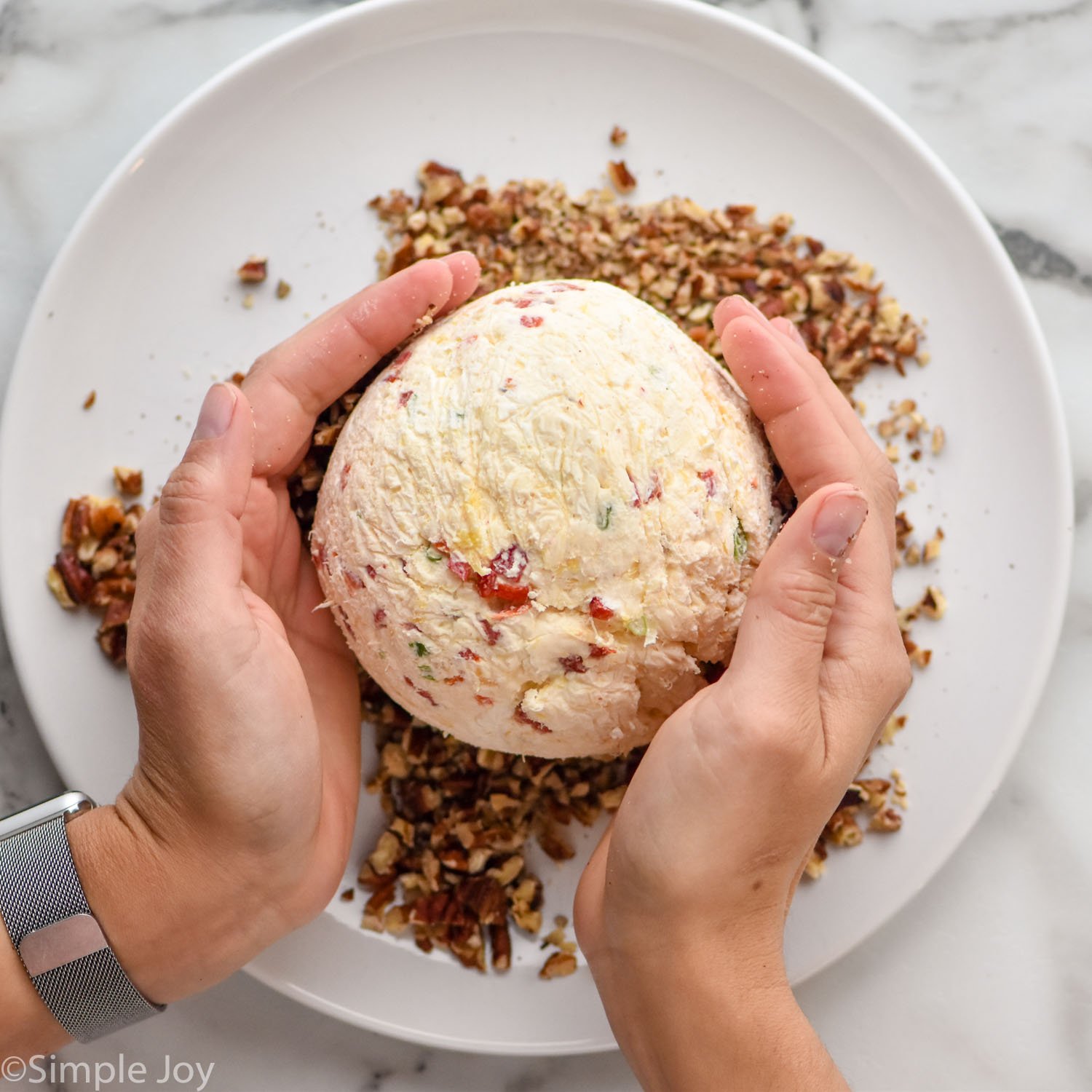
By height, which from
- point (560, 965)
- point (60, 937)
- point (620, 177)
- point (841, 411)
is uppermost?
point (620, 177)

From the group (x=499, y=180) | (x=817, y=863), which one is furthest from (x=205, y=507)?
(x=817, y=863)

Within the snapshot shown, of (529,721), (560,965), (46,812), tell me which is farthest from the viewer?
(560,965)

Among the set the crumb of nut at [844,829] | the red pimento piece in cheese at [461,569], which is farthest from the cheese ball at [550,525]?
the crumb of nut at [844,829]

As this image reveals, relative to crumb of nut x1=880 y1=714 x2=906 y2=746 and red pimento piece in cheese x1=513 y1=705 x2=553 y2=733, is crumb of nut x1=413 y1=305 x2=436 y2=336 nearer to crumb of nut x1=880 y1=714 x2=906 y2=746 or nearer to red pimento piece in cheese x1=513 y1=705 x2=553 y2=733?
red pimento piece in cheese x1=513 y1=705 x2=553 y2=733

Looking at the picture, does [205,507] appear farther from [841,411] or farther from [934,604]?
[934,604]

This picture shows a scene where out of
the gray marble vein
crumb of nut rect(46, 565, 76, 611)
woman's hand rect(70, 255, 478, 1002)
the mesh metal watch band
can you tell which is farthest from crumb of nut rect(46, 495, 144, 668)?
the gray marble vein

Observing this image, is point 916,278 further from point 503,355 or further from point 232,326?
point 232,326
